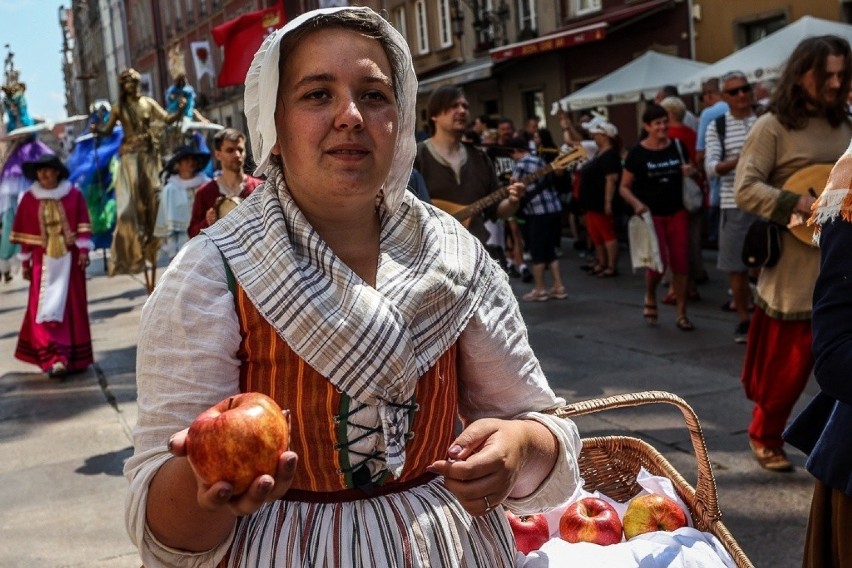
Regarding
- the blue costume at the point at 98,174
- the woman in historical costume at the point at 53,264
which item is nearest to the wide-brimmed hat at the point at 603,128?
the woman in historical costume at the point at 53,264

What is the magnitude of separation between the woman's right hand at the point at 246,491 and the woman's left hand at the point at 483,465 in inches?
11.4

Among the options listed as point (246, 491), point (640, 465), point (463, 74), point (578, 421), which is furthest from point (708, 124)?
point (463, 74)

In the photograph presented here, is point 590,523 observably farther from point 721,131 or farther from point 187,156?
point 187,156

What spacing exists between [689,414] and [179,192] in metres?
8.64

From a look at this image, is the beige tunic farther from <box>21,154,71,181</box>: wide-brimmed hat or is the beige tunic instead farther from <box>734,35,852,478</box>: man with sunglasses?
<box>21,154,71,181</box>: wide-brimmed hat

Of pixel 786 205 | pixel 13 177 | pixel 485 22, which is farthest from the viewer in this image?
pixel 485 22

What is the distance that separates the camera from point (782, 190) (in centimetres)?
449

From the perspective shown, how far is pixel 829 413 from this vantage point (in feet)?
8.49

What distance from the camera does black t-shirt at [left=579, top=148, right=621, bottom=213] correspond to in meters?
11.3

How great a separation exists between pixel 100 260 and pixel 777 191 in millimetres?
17997

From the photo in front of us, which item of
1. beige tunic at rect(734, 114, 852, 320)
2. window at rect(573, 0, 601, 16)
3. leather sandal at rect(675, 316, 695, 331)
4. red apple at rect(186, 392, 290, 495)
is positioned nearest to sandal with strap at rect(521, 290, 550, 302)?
leather sandal at rect(675, 316, 695, 331)

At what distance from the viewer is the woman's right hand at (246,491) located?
4.86ft

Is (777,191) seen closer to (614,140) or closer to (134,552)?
(134,552)

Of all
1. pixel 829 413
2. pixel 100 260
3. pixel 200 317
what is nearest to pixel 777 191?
pixel 829 413
